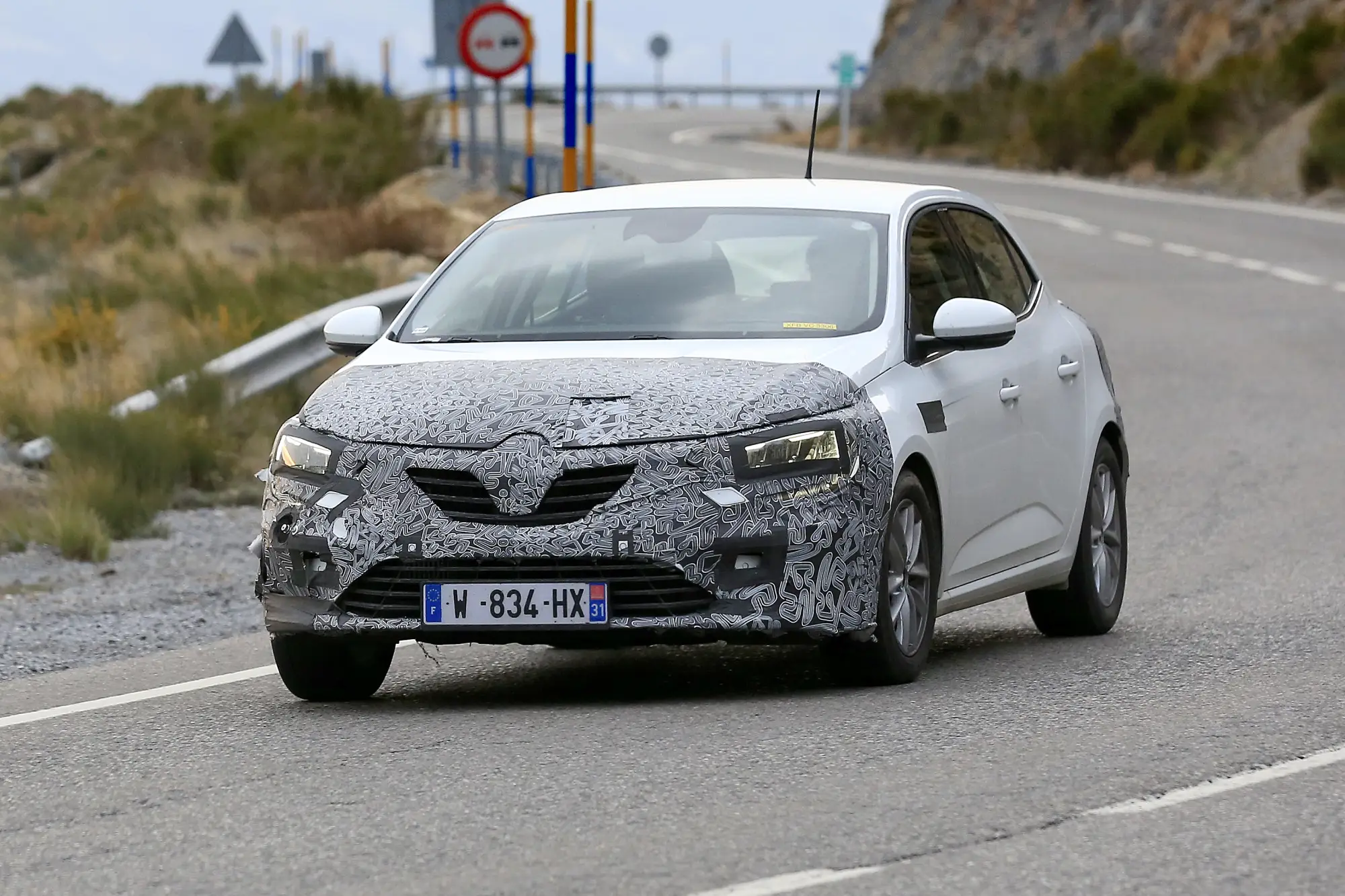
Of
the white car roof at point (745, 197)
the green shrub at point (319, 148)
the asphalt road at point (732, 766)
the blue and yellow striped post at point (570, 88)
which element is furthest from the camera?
the green shrub at point (319, 148)

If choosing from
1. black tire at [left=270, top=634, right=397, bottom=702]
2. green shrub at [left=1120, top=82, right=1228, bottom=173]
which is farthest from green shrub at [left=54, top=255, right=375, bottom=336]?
green shrub at [left=1120, top=82, right=1228, bottom=173]

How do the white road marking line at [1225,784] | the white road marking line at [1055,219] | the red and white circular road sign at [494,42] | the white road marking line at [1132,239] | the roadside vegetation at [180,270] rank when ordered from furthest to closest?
1. the white road marking line at [1055,219]
2. the white road marking line at [1132,239]
3. the red and white circular road sign at [494,42]
4. the roadside vegetation at [180,270]
5. the white road marking line at [1225,784]

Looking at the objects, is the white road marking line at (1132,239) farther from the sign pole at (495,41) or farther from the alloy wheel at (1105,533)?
the alloy wheel at (1105,533)

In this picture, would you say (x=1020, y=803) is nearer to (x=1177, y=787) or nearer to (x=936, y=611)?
(x=1177, y=787)

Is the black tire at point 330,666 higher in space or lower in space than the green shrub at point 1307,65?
higher

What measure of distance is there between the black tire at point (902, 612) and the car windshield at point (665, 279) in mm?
619

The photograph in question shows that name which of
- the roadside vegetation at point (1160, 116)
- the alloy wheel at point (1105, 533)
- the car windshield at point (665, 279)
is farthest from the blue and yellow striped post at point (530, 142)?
the roadside vegetation at point (1160, 116)

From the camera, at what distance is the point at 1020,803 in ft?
20.1

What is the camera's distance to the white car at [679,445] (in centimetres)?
737

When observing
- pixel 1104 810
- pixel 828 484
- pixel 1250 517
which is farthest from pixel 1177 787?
pixel 1250 517

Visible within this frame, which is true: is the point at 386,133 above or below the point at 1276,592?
below

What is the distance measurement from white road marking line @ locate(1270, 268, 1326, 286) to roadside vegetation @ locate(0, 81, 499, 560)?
8.28 m

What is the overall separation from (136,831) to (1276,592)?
5.50 meters

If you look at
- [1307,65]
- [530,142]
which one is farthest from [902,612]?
[1307,65]
